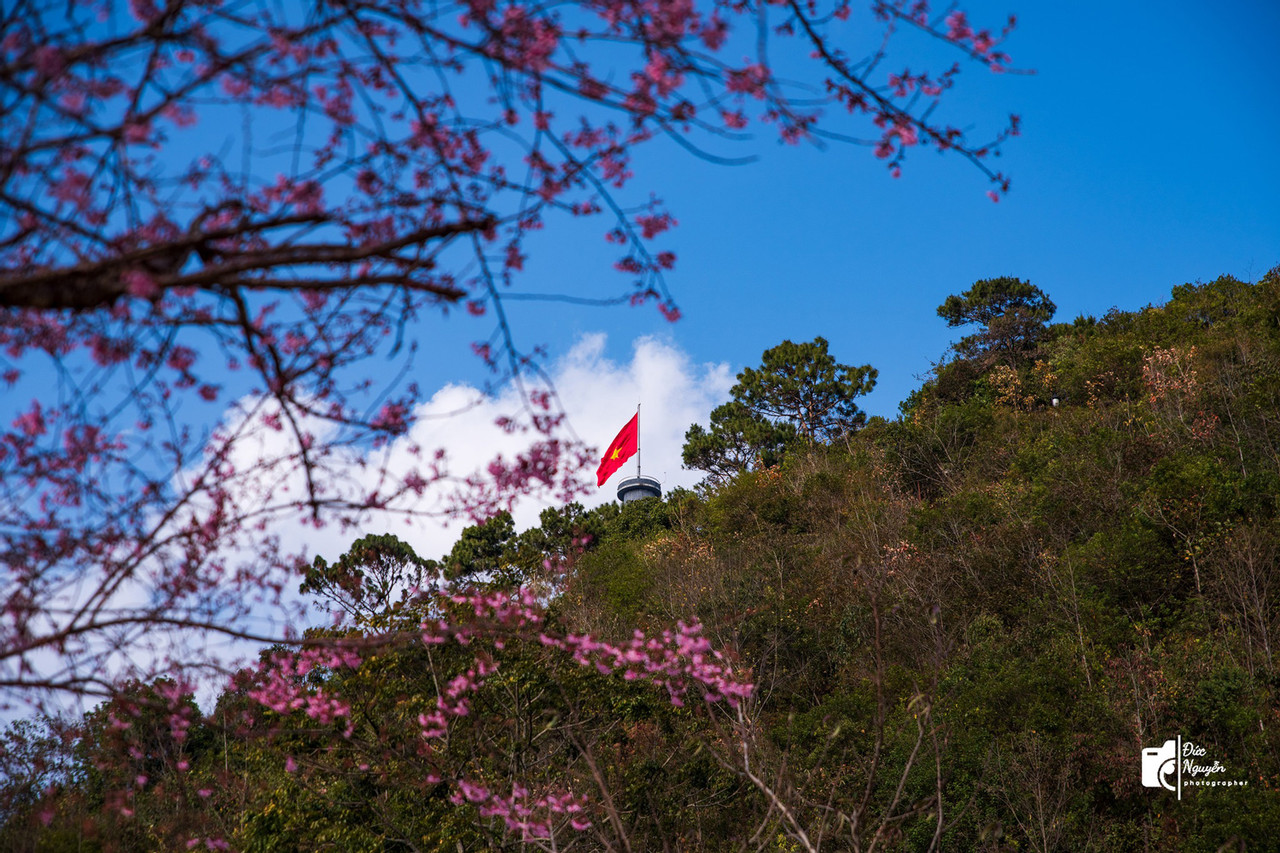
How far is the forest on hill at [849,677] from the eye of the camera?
23.8 feet

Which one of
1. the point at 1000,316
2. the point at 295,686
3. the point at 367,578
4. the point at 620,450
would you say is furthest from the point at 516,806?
the point at 1000,316

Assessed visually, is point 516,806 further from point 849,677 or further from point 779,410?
point 779,410

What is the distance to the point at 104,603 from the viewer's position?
2.71 metres

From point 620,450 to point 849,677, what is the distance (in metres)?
14.7

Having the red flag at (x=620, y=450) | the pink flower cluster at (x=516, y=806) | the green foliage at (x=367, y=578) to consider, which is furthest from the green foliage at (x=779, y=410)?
the pink flower cluster at (x=516, y=806)

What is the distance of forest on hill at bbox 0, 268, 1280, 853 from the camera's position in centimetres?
724

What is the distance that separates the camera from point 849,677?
615 inches

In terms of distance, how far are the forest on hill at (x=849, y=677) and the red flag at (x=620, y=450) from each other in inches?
167

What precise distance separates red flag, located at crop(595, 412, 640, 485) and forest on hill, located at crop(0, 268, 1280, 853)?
425 cm

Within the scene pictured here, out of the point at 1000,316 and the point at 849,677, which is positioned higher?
the point at 1000,316

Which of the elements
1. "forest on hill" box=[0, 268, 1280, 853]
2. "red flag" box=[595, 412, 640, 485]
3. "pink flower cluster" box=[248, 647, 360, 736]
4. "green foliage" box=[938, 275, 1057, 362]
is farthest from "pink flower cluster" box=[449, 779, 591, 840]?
"green foliage" box=[938, 275, 1057, 362]

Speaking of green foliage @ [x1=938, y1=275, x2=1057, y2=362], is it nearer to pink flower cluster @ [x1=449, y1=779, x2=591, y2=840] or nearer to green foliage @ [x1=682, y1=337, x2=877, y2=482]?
green foliage @ [x1=682, y1=337, x2=877, y2=482]

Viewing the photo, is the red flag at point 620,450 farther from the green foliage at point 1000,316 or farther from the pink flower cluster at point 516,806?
the pink flower cluster at point 516,806

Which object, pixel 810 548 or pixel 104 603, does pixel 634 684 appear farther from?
pixel 810 548
